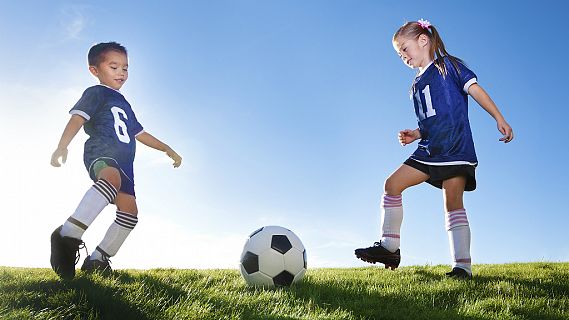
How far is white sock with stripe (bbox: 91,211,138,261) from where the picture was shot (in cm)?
641

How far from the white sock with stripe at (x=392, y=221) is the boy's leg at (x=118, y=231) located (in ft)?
10.2

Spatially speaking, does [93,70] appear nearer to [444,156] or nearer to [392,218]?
[392,218]

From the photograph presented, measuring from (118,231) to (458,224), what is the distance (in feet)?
13.6

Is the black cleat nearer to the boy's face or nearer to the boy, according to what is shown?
the boy

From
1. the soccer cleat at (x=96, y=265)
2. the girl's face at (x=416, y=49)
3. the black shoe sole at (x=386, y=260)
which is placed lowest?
the soccer cleat at (x=96, y=265)

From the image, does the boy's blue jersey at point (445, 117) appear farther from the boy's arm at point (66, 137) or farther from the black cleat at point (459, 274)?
the boy's arm at point (66, 137)

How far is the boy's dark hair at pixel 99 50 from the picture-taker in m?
6.76

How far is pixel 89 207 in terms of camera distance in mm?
5863

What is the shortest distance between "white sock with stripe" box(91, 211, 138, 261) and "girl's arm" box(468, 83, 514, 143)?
4.51m

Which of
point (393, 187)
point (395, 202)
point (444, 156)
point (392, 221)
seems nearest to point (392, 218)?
point (392, 221)

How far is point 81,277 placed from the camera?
5.50m

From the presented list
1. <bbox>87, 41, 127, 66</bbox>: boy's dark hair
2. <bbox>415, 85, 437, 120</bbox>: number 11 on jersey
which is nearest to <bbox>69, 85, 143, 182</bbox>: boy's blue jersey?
<bbox>87, 41, 127, 66</bbox>: boy's dark hair

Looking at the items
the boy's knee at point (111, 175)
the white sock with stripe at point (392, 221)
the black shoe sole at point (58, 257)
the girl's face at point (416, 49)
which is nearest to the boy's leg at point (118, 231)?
the boy's knee at point (111, 175)

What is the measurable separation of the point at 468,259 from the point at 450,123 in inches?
66.1
